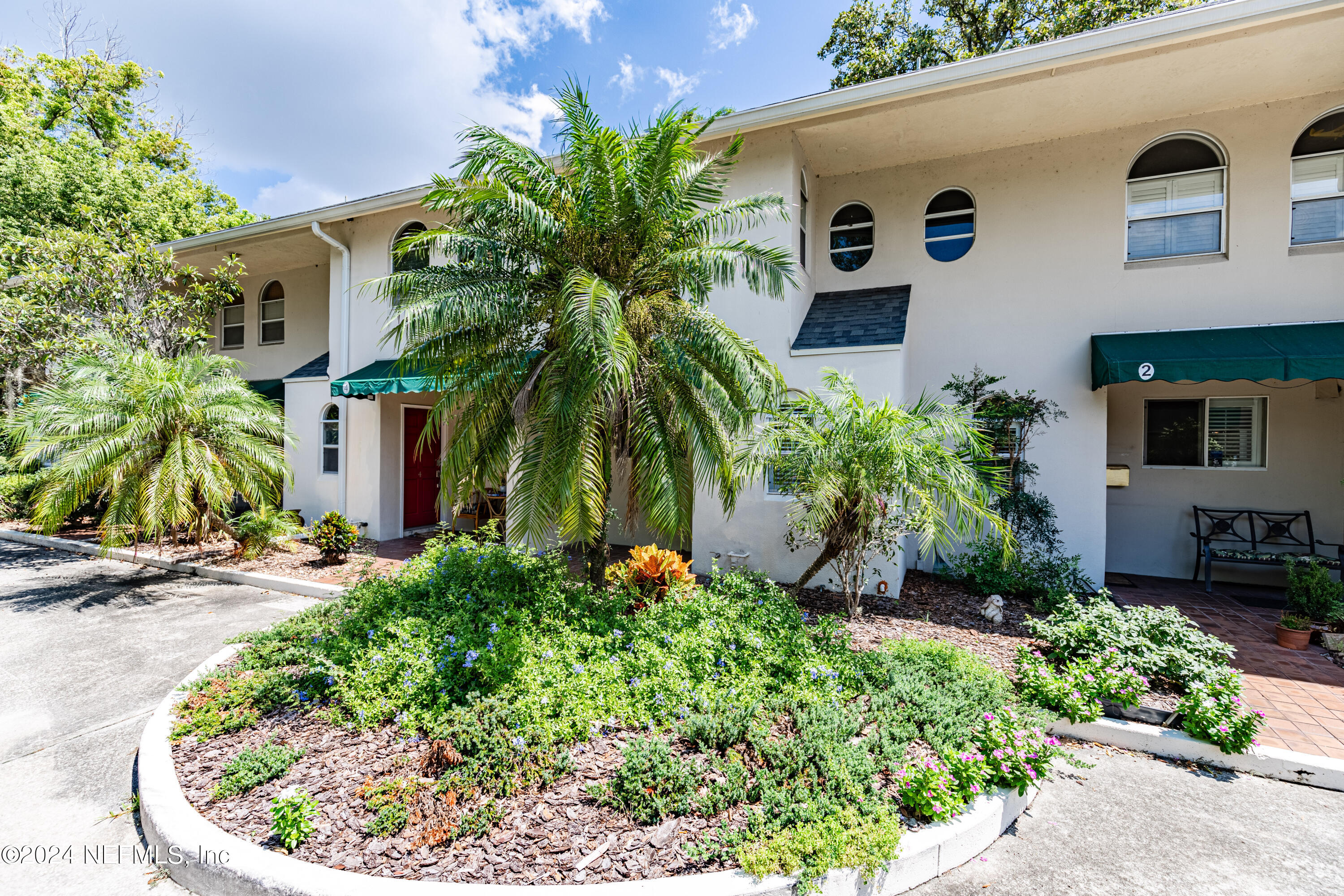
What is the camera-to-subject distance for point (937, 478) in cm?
561

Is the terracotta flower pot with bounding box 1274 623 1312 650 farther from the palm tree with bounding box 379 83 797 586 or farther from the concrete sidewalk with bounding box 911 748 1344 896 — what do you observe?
the palm tree with bounding box 379 83 797 586

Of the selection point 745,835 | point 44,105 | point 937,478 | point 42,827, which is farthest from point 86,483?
point 44,105

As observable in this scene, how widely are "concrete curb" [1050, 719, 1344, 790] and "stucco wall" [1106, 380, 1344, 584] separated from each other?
592 centimetres

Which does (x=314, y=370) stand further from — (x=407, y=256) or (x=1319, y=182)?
(x=1319, y=182)

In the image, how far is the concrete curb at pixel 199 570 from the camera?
8031 millimetres

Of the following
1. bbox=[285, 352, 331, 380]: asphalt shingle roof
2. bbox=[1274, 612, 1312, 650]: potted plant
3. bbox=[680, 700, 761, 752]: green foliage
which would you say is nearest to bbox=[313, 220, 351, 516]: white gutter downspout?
bbox=[285, 352, 331, 380]: asphalt shingle roof

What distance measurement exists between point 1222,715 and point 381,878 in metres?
5.71

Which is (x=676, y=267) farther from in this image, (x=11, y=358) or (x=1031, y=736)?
(x=11, y=358)

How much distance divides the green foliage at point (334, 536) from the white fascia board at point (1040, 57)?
8.41m

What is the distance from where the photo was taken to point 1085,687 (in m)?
4.49

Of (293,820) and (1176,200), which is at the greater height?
(1176,200)

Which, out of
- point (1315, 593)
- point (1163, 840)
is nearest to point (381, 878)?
point (1163, 840)

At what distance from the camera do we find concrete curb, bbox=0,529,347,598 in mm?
8031

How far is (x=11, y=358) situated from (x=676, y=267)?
53.7ft
